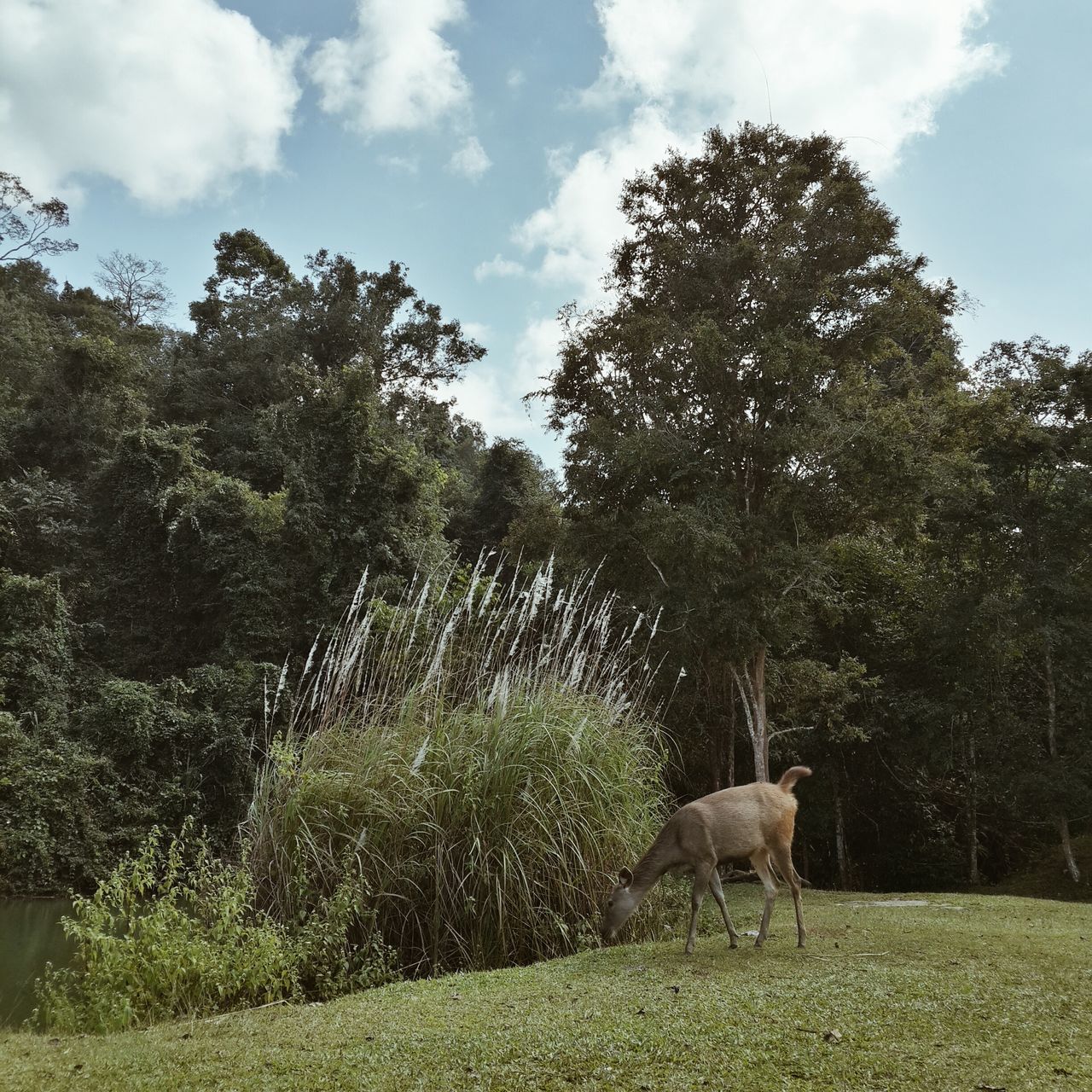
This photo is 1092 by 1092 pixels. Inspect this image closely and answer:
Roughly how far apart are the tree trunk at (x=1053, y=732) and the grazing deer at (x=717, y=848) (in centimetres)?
799

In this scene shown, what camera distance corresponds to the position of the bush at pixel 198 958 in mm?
4148

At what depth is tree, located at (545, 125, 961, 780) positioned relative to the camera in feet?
36.7

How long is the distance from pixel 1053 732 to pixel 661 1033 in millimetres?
10326

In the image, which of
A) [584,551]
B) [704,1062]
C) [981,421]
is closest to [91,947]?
[704,1062]

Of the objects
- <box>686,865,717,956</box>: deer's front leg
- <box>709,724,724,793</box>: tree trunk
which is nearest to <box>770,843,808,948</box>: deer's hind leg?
<box>686,865,717,956</box>: deer's front leg

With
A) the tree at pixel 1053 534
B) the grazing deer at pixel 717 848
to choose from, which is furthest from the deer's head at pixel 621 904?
the tree at pixel 1053 534

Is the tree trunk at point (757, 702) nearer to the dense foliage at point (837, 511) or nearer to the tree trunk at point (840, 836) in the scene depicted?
the dense foliage at point (837, 511)

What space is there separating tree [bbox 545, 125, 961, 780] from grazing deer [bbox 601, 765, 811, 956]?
20.7 feet

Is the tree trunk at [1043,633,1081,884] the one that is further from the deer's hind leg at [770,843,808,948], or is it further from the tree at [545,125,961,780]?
the deer's hind leg at [770,843,808,948]

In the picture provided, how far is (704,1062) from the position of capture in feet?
8.98

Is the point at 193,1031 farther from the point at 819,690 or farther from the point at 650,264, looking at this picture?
the point at 650,264

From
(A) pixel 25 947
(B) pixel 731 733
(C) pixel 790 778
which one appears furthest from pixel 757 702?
(A) pixel 25 947

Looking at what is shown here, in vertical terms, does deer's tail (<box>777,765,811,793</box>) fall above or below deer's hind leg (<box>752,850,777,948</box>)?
above

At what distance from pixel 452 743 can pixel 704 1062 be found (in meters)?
2.86
